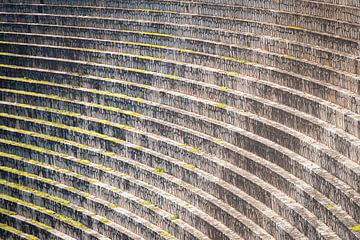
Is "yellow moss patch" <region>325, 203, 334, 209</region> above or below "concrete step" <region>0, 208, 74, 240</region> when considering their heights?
above

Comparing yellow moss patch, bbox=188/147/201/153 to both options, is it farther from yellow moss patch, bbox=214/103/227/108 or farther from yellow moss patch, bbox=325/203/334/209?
yellow moss patch, bbox=325/203/334/209

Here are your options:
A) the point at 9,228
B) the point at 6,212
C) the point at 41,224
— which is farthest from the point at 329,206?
the point at 6,212

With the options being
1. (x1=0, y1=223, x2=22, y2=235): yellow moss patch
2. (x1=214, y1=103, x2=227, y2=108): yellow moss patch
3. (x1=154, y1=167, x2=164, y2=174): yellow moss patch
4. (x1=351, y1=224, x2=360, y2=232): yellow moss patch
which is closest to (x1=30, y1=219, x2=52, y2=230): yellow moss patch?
(x1=0, y1=223, x2=22, y2=235): yellow moss patch

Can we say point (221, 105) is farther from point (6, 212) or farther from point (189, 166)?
point (6, 212)

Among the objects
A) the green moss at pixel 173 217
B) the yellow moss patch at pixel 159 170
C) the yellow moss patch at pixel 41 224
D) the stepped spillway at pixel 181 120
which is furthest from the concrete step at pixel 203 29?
the yellow moss patch at pixel 41 224

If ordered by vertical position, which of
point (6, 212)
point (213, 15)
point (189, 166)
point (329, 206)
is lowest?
point (6, 212)

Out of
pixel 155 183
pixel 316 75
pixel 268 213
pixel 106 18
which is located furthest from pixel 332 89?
pixel 106 18

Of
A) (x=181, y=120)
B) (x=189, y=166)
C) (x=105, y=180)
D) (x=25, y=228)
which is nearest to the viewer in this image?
(x=189, y=166)

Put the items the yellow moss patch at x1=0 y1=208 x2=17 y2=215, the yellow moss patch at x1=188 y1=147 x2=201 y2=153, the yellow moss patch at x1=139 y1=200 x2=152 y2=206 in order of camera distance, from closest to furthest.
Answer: the yellow moss patch at x1=188 y1=147 x2=201 y2=153 < the yellow moss patch at x1=139 y1=200 x2=152 y2=206 < the yellow moss patch at x1=0 y1=208 x2=17 y2=215

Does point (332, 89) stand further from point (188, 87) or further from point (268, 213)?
point (188, 87)
